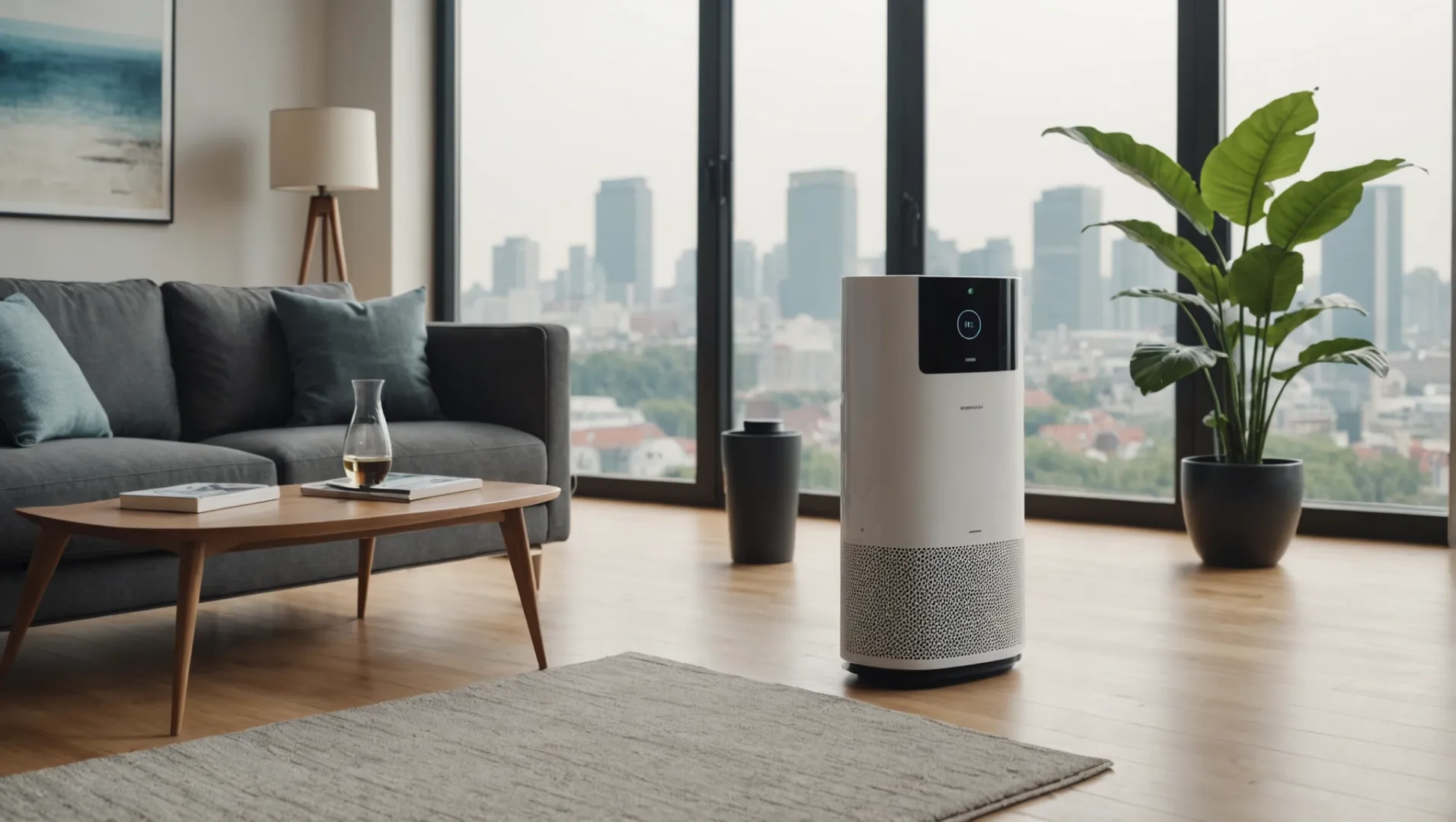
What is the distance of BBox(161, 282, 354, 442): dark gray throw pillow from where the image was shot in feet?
11.8

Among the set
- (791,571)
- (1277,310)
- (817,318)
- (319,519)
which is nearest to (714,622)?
(791,571)

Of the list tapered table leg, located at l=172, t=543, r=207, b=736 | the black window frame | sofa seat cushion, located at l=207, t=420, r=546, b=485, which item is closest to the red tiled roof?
the black window frame

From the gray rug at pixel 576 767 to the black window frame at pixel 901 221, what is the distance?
244 centimetres

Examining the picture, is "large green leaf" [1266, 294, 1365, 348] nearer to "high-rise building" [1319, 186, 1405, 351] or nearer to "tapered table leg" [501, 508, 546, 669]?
"high-rise building" [1319, 186, 1405, 351]

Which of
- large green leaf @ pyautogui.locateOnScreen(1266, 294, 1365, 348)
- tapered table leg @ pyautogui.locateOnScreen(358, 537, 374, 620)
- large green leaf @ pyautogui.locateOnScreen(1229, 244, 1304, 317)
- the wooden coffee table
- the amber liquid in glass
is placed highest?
large green leaf @ pyautogui.locateOnScreen(1229, 244, 1304, 317)

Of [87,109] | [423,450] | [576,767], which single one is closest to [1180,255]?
[423,450]

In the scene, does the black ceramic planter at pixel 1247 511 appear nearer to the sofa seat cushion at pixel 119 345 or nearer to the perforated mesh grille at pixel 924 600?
the perforated mesh grille at pixel 924 600

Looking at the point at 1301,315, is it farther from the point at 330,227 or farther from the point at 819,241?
the point at 330,227

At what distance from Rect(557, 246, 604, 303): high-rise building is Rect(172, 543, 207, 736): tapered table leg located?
3482 mm

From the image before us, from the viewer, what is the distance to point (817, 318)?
5.10 metres

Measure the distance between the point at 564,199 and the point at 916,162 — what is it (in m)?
1.57

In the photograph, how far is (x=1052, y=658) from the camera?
8.91 feet

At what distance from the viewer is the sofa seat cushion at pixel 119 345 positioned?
3.39 m

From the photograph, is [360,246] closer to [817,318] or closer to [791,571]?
[817,318]
